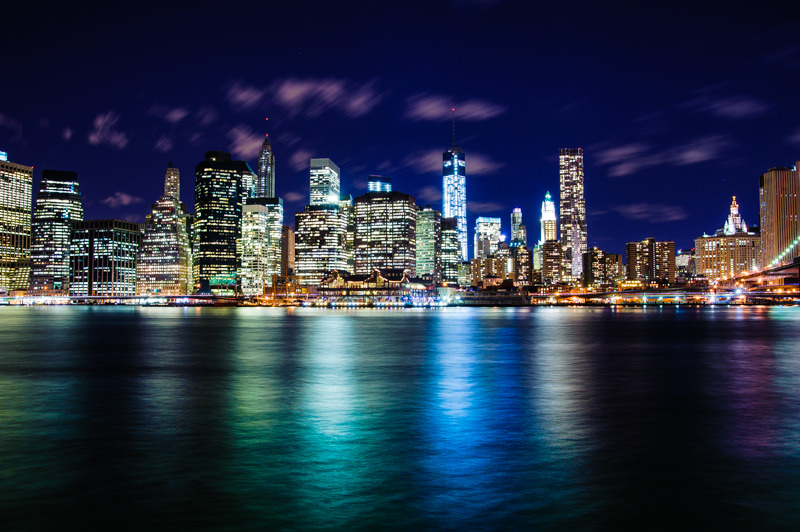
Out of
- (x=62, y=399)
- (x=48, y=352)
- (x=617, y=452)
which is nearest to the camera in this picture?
(x=617, y=452)

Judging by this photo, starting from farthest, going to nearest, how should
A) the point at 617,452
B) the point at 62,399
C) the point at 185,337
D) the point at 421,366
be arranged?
the point at 185,337
the point at 421,366
the point at 62,399
the point at 617,452

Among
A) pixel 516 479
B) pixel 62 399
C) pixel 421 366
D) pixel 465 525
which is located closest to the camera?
pixel 465 525

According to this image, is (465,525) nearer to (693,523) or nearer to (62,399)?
(693,523)

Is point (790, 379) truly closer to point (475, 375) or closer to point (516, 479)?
point (475, 375)

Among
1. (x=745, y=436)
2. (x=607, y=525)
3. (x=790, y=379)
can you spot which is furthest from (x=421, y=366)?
(x=607, y=525)

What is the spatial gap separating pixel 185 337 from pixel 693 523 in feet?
237

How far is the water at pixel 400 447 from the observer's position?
14.0m

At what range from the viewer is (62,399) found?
100 feet

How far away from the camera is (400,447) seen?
66.5 ft

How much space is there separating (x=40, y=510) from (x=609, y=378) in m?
31.3

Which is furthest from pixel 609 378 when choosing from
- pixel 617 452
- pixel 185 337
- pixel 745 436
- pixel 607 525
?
pixel 185 337

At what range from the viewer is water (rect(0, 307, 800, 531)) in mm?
14039

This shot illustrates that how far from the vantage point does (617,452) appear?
1970 cm

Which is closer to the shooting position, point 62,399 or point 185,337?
point 62,399
